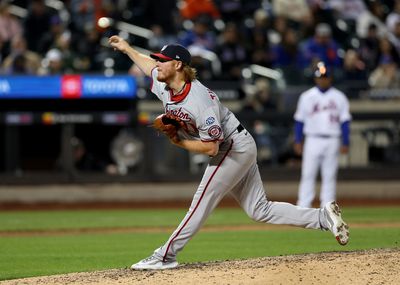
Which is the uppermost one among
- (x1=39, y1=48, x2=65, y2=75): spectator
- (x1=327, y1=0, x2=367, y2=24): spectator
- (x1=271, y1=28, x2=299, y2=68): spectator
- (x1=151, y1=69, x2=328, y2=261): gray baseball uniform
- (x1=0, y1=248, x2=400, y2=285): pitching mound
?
(x1=327, y1=0, x2=367, y2=24): spectator

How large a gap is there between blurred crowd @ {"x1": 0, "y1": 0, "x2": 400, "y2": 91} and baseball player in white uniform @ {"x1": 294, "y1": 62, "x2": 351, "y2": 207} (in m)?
3.83

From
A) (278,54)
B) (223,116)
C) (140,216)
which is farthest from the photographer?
(278,54)

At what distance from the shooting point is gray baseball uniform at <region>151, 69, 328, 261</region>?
7.37m

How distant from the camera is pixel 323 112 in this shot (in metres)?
13.4

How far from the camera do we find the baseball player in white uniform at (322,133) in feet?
43.9

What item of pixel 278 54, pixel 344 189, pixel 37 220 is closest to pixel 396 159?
pixel 344 189

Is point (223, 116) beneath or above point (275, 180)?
above

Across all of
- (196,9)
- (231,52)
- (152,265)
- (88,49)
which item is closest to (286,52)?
(231,52)

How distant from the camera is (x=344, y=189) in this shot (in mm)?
16750

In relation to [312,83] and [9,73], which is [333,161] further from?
[9,73]

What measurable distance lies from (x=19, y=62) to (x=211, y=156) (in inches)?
387

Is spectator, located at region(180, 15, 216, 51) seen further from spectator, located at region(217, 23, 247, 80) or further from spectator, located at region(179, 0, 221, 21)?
spectator, located at region(179, 0, 221, 21)

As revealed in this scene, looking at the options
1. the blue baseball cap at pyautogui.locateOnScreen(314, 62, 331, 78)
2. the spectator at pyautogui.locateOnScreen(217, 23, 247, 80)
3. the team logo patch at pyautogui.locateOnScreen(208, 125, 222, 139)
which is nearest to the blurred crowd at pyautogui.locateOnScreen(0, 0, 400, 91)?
the spectator at pyautogui.locateOnScreen(217, 23, 247, 80)

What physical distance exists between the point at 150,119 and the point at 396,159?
4592mm
